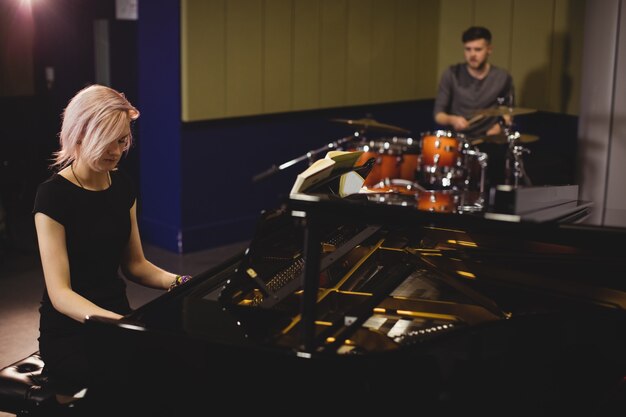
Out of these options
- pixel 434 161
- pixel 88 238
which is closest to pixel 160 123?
pixel 434 161

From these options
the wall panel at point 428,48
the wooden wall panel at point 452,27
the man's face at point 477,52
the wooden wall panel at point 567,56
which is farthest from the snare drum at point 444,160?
the wooden wall panel at point 452,27

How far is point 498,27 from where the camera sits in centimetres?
741

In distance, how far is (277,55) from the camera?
636 cm

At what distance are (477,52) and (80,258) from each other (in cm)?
445

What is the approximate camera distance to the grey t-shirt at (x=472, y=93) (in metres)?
6.63

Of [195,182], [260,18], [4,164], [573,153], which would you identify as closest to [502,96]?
[573,153]

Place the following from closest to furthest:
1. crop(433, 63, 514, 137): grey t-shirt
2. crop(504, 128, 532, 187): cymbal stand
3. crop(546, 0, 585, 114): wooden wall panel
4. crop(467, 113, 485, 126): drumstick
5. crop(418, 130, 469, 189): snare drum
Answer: crop(504, 128, 532, 187): cymbal stand, crop(467, 113, 485, 126): drumstick, crop(418, 130, 469, 189): snare drum, crop(433, 63, 514, 137): grey t-shirt, crop(546, 0, 585, 114): wooden wall panel

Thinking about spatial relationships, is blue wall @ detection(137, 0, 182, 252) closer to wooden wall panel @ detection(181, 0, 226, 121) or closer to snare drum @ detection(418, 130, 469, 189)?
wooden wall panel @ detection(181, 0, 226, 121)

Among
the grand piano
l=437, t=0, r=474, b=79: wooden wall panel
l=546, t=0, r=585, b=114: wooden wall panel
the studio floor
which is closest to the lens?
the grand piano

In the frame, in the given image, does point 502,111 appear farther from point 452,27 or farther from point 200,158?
point 200,158

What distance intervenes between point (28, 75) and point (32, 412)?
5150 millimetres

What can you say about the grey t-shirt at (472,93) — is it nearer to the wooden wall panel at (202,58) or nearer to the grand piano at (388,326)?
the wooden wall panel at (202,58)

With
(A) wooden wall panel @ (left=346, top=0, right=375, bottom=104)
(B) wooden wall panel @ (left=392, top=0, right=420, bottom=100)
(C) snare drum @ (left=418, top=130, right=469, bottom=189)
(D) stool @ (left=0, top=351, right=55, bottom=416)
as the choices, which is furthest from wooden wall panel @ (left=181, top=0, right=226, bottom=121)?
(D) stool @ (left=0, top=351, right=55, bottom=416)

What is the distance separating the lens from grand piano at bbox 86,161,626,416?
6.91ft
